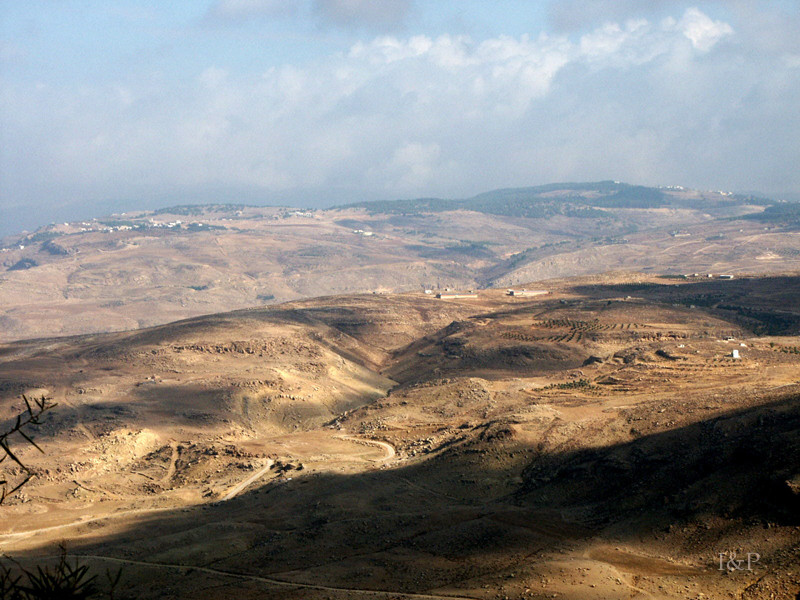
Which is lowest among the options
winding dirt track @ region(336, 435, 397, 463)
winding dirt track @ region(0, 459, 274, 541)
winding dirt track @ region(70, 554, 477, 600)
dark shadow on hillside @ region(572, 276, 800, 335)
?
winding dirt track @ region(0, 459, 274, 541)

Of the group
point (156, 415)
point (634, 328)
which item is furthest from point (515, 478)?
point (634, 328)

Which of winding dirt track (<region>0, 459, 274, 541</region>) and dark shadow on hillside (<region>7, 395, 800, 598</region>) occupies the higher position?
dark shadow on hillside (<region>7, 395, 800, 598</region>)

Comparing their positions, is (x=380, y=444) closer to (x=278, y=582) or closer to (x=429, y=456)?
(x=429, y=456)

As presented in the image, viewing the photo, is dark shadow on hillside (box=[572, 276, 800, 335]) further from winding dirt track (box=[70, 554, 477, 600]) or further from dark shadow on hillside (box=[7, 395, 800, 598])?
winding dirt track (box=[70, 554, 477, 600])

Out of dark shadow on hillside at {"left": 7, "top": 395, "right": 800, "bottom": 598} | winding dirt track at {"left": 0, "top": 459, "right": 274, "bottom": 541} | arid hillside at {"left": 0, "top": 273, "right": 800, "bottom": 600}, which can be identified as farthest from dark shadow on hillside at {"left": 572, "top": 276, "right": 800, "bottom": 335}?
winding dirt track at {"left": 0, "top": 459, "right": 274, "bottom": 541}

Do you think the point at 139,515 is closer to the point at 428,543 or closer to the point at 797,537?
the point at 428,543

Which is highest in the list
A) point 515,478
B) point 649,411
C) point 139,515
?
point 649,411

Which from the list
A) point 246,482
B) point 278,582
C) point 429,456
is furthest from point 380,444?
point 278,582
